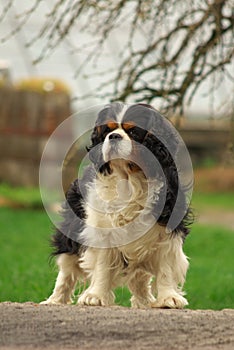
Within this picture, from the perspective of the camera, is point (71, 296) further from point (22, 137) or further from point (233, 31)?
point (22, 137)

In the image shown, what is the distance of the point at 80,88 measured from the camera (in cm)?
3291

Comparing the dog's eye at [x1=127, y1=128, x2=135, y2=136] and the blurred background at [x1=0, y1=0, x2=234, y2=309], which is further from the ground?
the dog's eye at [x1=127, y1=128, x2=135, y2=136]

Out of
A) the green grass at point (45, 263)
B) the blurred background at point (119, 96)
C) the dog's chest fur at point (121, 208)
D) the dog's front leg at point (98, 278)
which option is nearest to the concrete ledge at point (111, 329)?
the dog's front leg at point (98, 278)

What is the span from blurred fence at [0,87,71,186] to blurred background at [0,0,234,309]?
3 cm

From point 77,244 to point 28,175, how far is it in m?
22.2

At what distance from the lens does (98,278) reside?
24.6 ft

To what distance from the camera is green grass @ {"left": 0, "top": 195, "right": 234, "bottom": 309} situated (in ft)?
33.4

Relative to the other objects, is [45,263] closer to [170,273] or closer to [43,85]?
[170,273]

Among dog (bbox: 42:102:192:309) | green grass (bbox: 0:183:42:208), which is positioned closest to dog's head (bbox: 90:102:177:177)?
dog (bbox: 42:102:192:309)

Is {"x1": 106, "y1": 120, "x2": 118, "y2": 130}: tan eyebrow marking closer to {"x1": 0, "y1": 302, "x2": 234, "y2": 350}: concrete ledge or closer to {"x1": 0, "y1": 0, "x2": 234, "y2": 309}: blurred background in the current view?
{"x1": 0, "y1": 0, "x2": 234, "y2": 309}: blurred background

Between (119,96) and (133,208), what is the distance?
3.27 m

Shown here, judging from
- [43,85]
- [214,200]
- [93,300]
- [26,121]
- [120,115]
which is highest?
[120,115]

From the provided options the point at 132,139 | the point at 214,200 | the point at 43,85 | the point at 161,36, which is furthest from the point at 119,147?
the point at 43,85

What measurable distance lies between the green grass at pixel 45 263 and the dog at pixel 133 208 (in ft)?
5.05
